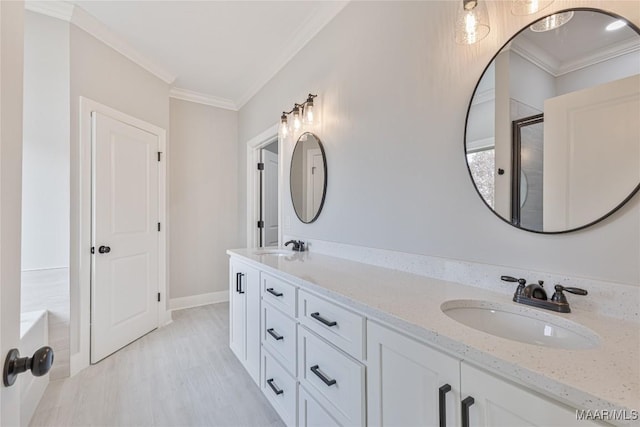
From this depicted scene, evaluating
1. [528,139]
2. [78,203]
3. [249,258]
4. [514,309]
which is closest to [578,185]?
[528,139]

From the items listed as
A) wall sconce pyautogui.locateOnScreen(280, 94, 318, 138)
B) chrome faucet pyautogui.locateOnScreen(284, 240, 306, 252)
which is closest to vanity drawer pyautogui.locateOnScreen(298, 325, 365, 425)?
chrome faucet pyautogui.locateOnScreen(284, 240, 306, 252)

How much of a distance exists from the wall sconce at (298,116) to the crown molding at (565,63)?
4.62 feet

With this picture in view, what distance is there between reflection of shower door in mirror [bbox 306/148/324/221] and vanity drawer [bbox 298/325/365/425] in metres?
1.11

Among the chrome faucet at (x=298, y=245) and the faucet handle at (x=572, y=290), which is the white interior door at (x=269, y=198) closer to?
the chrome faucet at (x=298, y=245)

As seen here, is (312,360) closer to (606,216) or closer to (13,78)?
(606,216)

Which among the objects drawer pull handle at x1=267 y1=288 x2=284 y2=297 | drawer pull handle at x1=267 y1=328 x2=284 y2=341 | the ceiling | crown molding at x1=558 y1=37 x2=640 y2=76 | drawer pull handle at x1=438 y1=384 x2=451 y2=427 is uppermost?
the ceiling

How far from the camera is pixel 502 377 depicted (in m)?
0.63

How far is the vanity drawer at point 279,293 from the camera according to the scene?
144cm

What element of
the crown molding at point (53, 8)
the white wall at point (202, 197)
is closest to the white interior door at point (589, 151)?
the crown molding at point (53, 8)

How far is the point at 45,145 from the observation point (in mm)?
2107

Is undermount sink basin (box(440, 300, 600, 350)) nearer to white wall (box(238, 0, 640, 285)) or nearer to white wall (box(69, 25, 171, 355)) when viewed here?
white wall (box(238, 0, 640, 285))

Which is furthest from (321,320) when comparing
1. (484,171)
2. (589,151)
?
(589,151)

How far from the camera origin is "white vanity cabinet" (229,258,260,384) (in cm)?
185

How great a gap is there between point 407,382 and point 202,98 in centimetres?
386
